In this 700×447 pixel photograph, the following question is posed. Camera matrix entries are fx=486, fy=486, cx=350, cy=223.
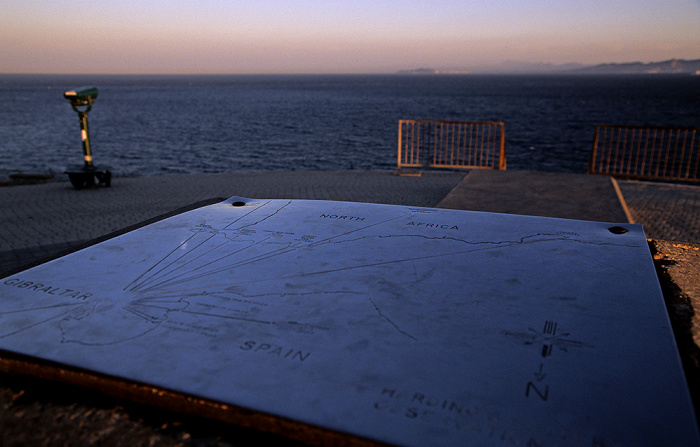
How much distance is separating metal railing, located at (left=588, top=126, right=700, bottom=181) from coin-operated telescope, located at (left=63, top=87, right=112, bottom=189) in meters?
10.1

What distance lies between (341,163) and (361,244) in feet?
76.7

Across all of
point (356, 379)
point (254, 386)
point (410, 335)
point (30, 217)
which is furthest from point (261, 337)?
point (30, 217)

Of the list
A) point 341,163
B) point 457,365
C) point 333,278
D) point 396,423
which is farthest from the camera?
point 341,163

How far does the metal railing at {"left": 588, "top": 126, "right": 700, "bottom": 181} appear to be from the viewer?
9.86 meters

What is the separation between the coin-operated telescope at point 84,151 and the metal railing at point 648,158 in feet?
33.2

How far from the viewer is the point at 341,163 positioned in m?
25.8

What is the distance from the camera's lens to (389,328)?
71.1 inches

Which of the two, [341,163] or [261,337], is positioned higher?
[261,337]

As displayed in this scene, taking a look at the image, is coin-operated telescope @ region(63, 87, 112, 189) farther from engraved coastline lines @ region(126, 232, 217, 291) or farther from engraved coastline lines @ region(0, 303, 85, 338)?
engraved coastline lines @ region(0, 303, 85, 338)

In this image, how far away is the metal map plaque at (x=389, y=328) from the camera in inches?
54.6

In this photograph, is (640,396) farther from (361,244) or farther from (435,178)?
(435,178)

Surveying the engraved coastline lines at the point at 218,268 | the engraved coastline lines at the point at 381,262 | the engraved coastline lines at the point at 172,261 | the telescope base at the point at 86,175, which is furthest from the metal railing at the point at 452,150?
the telescope base at the point at 86,175

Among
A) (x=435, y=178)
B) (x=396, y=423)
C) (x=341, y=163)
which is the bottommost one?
(x=341, y=163)

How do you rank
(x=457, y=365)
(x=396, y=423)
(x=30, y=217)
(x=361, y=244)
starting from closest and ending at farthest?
1. (x=396, y=423)
2. (x=457, y=365)
3. (x=361, y=244)
4. (x=30, y=217)
